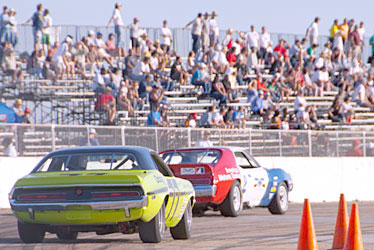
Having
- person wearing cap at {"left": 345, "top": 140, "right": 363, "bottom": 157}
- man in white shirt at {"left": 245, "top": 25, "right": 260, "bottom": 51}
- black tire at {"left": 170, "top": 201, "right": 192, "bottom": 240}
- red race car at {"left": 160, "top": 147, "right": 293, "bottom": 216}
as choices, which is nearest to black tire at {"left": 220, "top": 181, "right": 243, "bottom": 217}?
red race car at {"left": 160, "top": 147, "right": 293, "bottom": 216}

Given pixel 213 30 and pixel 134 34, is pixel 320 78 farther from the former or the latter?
pixel 134 34

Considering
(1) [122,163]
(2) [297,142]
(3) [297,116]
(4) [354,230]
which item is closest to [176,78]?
(3) [297,116]

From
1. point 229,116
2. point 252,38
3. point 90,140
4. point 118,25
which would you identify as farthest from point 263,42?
point 90,140

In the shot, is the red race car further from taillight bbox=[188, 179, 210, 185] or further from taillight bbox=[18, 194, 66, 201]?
taillight bbox=[18, 194, 66, 201]

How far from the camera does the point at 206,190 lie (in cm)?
A: 1565

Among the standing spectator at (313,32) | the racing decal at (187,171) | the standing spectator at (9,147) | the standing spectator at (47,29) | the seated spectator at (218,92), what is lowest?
the racing decal at (187,171)

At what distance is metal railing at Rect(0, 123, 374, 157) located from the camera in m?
19.3

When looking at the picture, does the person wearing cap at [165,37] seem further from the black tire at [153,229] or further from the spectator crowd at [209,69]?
the black tire at [153,229]

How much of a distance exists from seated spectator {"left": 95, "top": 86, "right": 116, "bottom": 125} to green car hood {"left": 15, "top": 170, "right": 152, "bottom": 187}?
1494cm

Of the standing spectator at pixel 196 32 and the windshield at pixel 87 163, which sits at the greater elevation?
the standing spectator at pixel 196 32

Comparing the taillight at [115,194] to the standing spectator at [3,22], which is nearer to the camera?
the taillight at [115,194]

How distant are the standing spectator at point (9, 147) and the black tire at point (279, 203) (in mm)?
5603

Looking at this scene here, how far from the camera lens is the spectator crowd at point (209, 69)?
26391 mm

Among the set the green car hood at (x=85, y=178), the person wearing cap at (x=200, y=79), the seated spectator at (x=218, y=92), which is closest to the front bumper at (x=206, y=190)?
the green car hood at (x=85, y=178)
